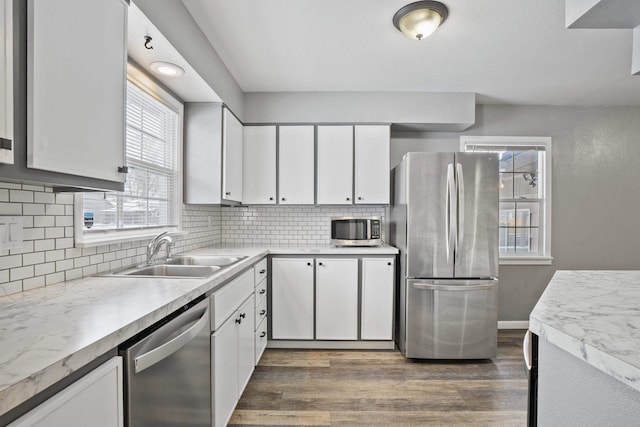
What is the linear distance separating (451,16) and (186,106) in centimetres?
207

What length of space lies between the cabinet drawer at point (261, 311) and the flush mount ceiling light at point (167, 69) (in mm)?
1741

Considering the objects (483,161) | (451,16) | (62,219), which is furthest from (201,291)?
(483,161)

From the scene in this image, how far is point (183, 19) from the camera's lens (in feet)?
6.04

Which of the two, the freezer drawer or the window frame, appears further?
the freezer drawer

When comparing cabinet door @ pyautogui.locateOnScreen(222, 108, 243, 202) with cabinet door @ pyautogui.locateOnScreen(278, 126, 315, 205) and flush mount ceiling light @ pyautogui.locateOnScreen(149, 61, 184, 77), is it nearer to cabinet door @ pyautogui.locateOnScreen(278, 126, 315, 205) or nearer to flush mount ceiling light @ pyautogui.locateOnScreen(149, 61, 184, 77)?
cabinet door @ pyautogui.locateOnScreen(278, 126, 315, 205)

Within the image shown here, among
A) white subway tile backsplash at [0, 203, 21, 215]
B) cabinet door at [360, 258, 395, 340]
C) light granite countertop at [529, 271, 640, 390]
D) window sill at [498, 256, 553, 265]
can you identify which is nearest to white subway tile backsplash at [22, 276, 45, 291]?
white subway tile backsplash at [0, 203, 21, 215]

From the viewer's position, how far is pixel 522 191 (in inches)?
140

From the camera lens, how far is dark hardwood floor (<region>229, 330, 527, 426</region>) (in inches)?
76.6

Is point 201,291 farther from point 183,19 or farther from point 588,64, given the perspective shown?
point 588,64

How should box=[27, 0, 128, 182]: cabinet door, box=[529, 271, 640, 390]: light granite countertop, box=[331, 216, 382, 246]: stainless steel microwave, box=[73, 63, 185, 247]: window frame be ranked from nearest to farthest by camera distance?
box=[529, 271, 640, 390]: light granite countertop < box=[27, 0, 128, 182]: cabinet door < box=[73, 63, 185, 247]: window frame < box=[331, 216, 382, 246]: stainless steel microwave

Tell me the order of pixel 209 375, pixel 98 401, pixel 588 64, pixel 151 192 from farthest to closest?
pixel 588 64, pixel 151 192, pixel 209 375, pixel 98 401

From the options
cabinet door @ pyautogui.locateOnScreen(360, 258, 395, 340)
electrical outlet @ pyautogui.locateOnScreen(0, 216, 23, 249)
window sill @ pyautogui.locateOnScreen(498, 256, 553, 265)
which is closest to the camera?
electrical outlet @ pyautogui.locateOnScreen(0, 216, 23, 249)

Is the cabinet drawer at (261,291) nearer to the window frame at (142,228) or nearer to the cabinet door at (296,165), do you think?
the window frame at (142,228)

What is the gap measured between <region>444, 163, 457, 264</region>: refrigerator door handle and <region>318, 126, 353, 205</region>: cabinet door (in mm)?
929
